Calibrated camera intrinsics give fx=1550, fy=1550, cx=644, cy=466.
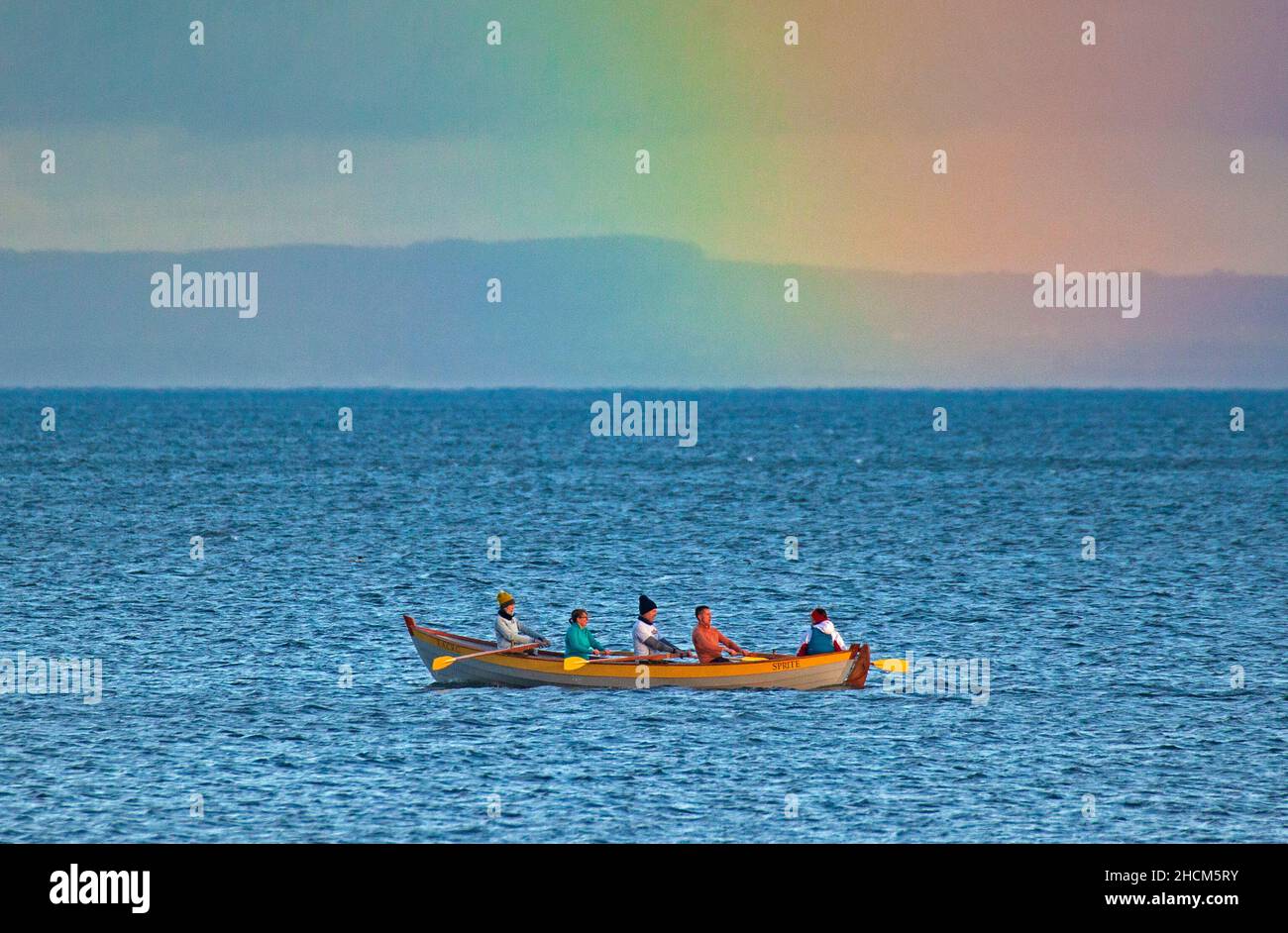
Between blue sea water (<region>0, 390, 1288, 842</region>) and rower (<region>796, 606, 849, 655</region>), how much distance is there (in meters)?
1.10

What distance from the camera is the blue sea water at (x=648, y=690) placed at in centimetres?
2617

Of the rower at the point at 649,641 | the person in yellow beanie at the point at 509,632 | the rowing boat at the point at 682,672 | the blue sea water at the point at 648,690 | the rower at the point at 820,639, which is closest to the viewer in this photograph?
the blue sea water at the point at 648,690

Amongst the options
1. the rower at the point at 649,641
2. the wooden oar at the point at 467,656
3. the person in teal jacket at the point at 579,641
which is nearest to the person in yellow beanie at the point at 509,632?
the wooden oar at the point at 467,656

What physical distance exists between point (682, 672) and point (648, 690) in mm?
902

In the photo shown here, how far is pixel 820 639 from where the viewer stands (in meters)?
34.5

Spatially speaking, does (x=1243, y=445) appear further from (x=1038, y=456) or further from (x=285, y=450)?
(x=285, y=450)

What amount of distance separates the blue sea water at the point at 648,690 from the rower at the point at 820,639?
1105mm

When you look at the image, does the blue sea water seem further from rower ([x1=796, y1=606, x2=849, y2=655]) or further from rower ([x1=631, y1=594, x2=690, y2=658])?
rower ([x1=796, y1=606, x2=849, y2=655])

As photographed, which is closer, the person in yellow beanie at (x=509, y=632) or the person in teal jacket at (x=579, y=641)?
the person in teal jacket at (x=579, y=641)

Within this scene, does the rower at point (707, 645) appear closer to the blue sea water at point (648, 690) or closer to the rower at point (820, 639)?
the blue sea water at point (648, 690)

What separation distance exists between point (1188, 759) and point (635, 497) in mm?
71488

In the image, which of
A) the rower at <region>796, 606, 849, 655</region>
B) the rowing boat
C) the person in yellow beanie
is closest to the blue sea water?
the rowing boat

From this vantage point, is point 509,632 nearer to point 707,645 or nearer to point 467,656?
point 467,656

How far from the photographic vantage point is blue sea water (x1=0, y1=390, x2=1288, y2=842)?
85.9 feet
